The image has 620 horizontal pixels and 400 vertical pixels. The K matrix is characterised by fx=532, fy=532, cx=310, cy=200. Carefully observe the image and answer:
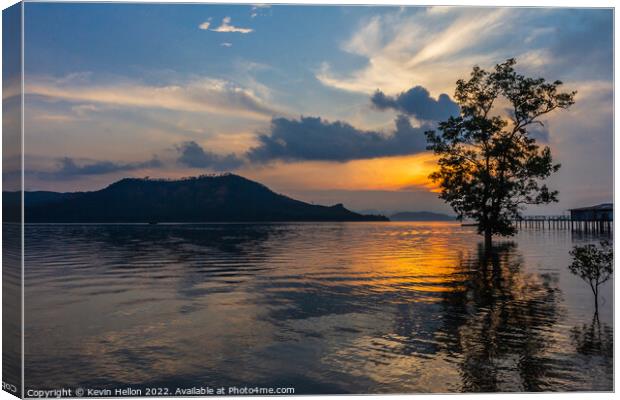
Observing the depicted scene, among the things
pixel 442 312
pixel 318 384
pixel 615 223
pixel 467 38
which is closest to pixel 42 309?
pixel 318 384

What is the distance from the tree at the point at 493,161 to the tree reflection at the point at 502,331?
10.4 metres

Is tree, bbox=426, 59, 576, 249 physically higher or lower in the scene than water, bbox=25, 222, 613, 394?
higher

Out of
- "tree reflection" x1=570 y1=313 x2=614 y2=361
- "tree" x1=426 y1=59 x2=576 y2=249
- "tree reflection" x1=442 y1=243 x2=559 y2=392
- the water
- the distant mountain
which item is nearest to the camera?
"tree reflection" x1=442 y1=243 x2=559 y2=392

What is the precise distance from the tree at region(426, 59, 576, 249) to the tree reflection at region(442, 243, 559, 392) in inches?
409

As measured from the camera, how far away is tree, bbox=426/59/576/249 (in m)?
33.8

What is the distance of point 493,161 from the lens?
36000 mm

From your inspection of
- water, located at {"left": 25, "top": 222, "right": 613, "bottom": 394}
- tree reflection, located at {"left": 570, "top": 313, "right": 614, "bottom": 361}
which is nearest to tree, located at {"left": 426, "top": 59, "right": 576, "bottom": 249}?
water, located at {"left": 25, "top": 222, "right": 613, "bottom": 394}

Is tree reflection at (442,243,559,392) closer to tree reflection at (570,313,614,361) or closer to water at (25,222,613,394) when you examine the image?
water at (25,222,613,394)

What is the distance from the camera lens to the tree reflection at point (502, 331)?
10969mm

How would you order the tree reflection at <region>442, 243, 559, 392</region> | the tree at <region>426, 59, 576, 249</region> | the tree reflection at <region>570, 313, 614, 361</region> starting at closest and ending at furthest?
the tree reflection at <region>442, 243, 559, 392</region> < the tree reflection at <region>570, 313, 614, 361</region> < the tree at <region>426, 59, 576, 249</region>

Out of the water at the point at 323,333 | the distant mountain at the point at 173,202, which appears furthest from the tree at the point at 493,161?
the distant mountain at the point at 173,202

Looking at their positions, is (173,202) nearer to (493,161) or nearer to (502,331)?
(493,161)

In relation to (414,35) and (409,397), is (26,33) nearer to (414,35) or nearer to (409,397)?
(414,35)

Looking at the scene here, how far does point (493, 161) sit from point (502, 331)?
2355cm
